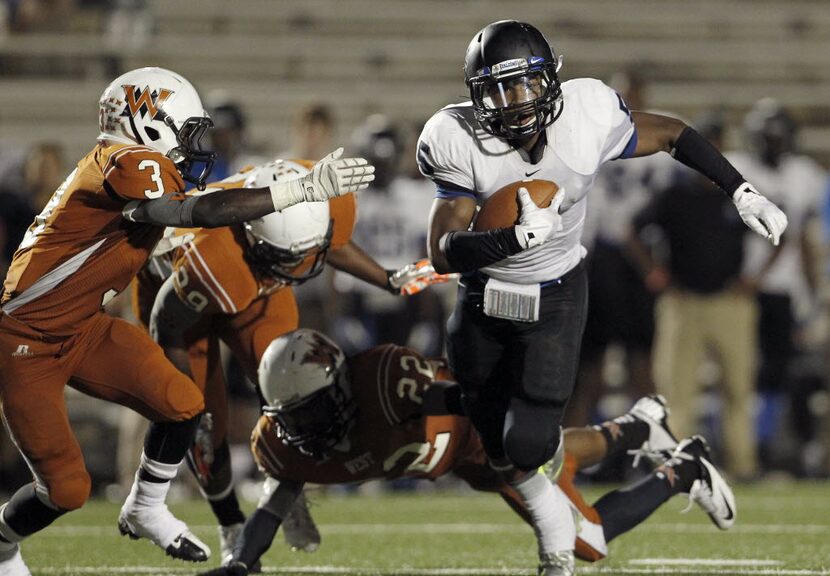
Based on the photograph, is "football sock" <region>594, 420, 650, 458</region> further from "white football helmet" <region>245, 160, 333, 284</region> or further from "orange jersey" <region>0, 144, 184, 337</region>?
"orange jersey" <region>0, 144, 184, 337</region>

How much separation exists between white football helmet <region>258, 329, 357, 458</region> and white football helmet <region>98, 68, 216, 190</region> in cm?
56

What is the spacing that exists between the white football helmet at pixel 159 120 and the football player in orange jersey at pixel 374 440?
0.62 m

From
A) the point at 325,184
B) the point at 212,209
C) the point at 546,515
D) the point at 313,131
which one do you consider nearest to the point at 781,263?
the point at 313,131

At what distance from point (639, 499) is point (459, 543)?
42.3 inches

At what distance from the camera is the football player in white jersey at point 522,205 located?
12.5 feet

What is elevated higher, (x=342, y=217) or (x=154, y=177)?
(x=154, y=177)

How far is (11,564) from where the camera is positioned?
4.03 meters

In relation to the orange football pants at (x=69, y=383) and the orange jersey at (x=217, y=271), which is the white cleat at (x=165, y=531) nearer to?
the orange football pants at (x=69, y=383)

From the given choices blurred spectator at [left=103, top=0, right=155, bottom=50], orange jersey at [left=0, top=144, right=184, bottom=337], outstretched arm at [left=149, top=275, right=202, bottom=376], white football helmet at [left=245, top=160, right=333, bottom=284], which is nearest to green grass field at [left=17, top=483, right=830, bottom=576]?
outstretched arm at [left=149, top=275, right=202, bottom=376]

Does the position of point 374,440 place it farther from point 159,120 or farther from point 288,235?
point 159,120

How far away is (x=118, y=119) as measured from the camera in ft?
→ 13.1

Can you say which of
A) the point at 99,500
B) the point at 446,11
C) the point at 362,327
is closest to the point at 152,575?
the point at 99,500

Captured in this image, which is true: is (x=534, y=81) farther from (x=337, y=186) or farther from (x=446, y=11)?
(x=446, y=11)

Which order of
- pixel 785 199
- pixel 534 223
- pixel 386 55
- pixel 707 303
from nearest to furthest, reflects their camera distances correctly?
pixel 534 223, pixel 707 303, pixel 785 199, pixel 386 55
